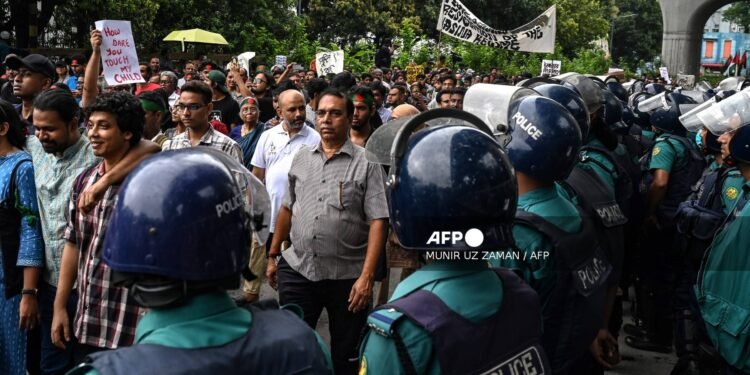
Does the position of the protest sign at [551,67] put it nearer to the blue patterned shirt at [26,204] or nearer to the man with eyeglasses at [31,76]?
the man with eyeglasses at [31,76]

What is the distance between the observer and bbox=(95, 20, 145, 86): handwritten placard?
782cm

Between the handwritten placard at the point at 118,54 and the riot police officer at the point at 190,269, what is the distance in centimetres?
616

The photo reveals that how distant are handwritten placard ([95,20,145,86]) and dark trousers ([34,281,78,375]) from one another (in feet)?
12.0

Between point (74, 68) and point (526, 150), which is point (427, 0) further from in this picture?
point (526, 150)

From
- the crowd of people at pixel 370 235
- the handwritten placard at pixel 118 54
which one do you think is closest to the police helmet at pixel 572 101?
the crowd of people at pixel 370 235

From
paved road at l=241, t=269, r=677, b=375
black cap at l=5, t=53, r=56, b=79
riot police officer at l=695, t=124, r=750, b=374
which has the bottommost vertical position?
paved road at l=241, t=269, r=677, b=375

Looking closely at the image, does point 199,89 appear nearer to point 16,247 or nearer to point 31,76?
point 31,76

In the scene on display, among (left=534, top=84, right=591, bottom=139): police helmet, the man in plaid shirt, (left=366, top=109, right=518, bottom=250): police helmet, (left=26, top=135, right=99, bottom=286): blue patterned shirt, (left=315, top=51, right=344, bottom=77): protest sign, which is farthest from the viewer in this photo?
(left=315, top=51, right=344, bottom=77): protest sign

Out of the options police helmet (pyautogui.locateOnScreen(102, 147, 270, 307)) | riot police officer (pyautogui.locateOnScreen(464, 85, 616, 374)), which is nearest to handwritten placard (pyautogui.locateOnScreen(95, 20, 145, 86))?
riot police officer (pyautogui.locateOnScreen(464, 85, 616, 374))

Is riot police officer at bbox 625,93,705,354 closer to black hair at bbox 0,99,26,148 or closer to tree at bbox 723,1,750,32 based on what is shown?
black hair at bbox 0,99,26,148

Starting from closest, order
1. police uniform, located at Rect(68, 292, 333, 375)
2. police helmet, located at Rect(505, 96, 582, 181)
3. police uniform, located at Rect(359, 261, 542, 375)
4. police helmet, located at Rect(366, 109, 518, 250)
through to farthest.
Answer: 1. police uniform, located at Rect(68, 292, 333, 375)
2. police uniform, located at Rect(359, 261, 542, 375)
3. police helmet, located at Rect(366, 109, 518, 250)
4. police helmet, located at Rect(505, 96, 582, 181)

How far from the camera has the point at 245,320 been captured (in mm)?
2031

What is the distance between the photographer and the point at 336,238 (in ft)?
15.9

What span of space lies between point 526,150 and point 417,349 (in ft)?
4.44
